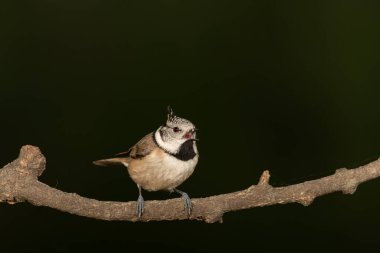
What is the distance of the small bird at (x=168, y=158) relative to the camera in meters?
2.35

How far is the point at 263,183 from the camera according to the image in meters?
1.91

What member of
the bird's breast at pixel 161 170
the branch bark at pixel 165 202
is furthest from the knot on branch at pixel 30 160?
the bird's breast at pixel 161 170

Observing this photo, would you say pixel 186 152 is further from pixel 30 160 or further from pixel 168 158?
pixel 30 160

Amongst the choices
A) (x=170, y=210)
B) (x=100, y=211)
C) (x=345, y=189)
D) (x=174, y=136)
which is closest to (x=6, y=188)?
(x=100, y=211)

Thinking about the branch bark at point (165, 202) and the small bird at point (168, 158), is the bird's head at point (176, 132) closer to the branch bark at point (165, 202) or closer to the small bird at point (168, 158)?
the small bird at point (168, 158)

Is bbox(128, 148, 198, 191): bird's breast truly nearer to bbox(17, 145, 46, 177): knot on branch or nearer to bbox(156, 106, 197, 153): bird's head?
bbox(156, 106, 197, 153): bird's head

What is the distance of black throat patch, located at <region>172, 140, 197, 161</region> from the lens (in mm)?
2354

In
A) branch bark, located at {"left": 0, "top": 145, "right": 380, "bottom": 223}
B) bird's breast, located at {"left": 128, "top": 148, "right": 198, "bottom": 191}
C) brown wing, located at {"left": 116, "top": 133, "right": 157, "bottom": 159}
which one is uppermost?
brown wing, located at {"left": 116, "top": 133, "right": 157, "bottom": 159}

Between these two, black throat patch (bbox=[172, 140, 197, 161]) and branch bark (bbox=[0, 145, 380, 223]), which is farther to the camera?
black throat patch (bbox=[172, 140, 197, 161])

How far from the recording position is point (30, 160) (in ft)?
6.38

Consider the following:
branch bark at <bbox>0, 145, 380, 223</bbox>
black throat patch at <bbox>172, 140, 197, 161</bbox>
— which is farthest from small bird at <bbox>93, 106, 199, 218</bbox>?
branch bark at <bbox>0, 145, 380, 223</bbox>

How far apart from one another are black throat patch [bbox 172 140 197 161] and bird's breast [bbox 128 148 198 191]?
1 cm

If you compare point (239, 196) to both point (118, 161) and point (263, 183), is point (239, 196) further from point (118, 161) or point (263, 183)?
point (118, 161)

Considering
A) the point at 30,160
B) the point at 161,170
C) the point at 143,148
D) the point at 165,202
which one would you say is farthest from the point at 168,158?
the point at 30,160
